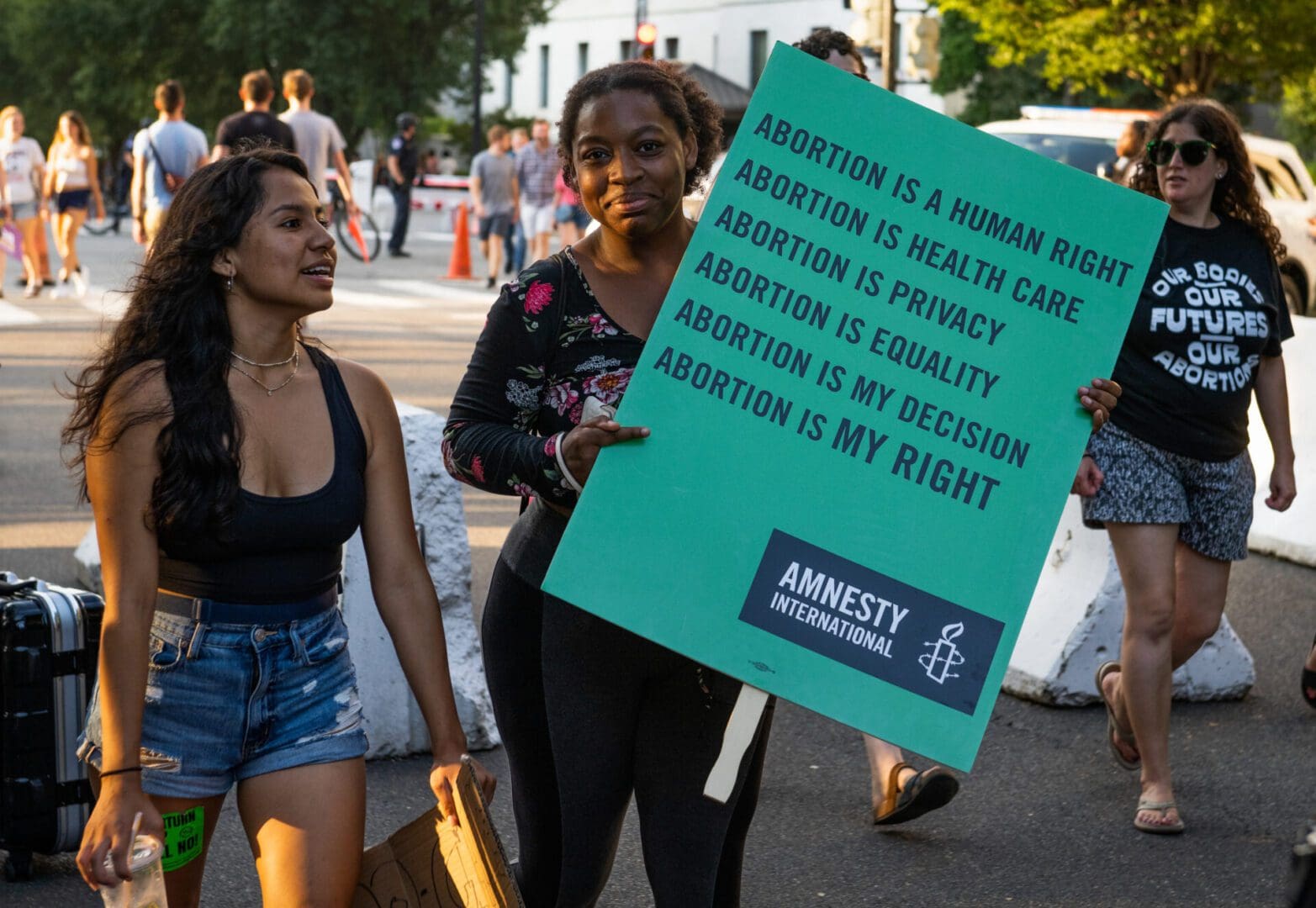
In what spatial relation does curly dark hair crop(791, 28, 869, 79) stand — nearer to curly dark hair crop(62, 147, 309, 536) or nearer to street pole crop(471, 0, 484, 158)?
curly dark hair crop(62, 147, 309, 536)

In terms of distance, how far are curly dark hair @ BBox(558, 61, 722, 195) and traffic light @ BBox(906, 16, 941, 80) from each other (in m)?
15.1

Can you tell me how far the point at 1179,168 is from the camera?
465 centimetres

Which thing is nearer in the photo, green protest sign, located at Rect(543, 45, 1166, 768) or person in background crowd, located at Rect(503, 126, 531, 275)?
green protest sign, located at Rect(543, 45, 1166, 768)

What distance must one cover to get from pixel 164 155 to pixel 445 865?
1178cm

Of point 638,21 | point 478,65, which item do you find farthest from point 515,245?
point 478,65

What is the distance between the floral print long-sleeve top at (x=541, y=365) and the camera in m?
2.91

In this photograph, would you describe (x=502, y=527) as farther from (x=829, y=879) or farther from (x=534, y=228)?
(x=534, y=228)

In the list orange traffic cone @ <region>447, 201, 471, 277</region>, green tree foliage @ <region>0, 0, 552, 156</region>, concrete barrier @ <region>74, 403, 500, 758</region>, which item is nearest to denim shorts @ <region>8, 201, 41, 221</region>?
orange traffic cone @ <region>447, 201, 471, 277</region>

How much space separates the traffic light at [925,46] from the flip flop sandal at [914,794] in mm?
14063

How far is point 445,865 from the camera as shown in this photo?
2.63 metres

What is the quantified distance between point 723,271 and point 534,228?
17.7m

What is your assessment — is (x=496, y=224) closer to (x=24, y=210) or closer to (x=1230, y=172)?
(x=24, y=210)

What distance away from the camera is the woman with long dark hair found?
106 inches

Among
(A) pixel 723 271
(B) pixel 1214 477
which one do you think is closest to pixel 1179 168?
(B) pixel 1214 477
